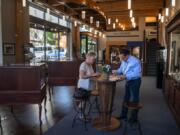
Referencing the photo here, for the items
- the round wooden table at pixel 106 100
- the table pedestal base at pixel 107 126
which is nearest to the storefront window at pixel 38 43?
the table pedestal base at pixel 107 126

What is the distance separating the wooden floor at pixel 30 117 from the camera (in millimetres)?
4312

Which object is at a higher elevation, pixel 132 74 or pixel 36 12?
pixel 36 12

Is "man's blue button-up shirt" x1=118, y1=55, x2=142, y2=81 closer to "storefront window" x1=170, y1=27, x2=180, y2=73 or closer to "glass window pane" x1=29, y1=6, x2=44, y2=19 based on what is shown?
"storefront window" x1=170, y1=27, x2=180, y2=73

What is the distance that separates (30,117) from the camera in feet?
16.9

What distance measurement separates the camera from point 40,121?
4.61 meters

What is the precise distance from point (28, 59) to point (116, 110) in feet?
13.6

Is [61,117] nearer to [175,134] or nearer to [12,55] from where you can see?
[175,134]

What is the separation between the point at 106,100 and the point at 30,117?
1836mm

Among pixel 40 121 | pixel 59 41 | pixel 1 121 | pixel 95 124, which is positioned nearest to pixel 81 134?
pixel 95 124

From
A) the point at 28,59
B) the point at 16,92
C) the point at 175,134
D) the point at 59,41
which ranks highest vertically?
the point at 59,41

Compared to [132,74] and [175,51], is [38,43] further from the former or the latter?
[132,74]

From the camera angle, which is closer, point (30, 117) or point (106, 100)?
point (106, 100)

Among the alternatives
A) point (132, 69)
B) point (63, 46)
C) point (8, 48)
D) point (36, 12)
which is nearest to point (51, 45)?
point (63, 46)

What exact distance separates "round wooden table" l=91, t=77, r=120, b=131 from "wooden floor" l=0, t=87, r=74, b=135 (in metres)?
1.02
